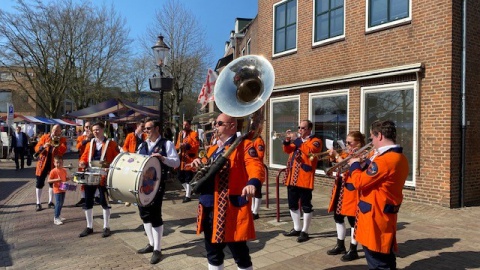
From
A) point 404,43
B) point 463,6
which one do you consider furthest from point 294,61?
point 463,6

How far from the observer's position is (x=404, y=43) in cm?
866

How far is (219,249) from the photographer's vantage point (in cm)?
348

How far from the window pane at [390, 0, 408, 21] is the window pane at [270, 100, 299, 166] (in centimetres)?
401

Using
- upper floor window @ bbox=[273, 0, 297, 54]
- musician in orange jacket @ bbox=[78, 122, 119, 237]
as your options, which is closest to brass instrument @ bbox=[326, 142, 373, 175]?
musician in orange jacket @ bbox=[78, 122, 119, 237]

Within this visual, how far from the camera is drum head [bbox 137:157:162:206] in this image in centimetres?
452

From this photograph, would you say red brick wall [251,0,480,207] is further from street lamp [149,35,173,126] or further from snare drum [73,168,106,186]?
snare drum [73,168,106,186]

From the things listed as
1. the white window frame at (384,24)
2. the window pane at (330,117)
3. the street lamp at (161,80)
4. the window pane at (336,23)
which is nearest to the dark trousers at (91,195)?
the street lamp at (161,80)

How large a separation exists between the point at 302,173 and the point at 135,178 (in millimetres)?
2551

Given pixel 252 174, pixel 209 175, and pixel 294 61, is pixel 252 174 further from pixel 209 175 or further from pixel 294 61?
pixel 294 61

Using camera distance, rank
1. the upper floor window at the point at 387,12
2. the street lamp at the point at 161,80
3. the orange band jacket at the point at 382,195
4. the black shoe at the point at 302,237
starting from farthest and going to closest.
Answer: the street lamp at the point at 161,80, the upper floor window at the point at 387,12, the black shoe at the point at 302,237, the orange band jacket at the point at 382,195

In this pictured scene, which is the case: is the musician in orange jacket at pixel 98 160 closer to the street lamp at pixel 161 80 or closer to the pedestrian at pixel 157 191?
the pedestrian at pixel 157 191

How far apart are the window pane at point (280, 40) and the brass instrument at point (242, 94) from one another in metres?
9.06

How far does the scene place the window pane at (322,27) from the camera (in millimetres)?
10961

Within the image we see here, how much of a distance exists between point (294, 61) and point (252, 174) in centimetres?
933
